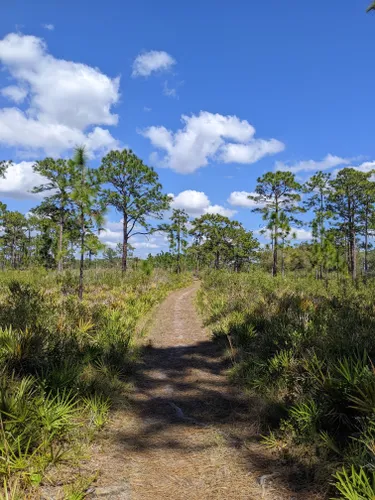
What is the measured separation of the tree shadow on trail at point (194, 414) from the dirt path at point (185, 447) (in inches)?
0.4

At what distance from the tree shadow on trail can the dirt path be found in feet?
0.04

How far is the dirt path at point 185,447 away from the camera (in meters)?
3.58

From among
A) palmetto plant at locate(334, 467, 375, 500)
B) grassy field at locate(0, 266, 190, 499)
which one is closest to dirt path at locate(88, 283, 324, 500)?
grassy field at locate(0, 266, 190, 499)

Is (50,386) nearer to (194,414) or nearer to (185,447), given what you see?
(185,447)

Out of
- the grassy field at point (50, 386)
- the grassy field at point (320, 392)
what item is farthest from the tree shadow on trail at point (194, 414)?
the grassy field at point (50, 386)

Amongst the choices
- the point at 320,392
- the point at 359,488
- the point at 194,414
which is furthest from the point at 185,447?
the point at 359,488

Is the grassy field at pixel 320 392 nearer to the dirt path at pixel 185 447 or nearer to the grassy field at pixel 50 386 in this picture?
the dirt path at pixel 185 447

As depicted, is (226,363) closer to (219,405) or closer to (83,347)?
(219,405)

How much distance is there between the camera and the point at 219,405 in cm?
596

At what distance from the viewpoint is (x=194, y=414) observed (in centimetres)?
566

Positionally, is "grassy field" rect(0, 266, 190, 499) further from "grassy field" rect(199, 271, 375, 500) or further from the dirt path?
"grassy field" rect(199, 271, 375, 500)

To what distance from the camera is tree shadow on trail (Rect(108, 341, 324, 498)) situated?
4.13 m

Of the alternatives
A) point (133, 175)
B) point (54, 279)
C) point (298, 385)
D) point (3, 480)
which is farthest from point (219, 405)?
point (133, 175)

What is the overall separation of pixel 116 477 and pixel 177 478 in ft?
2.29
